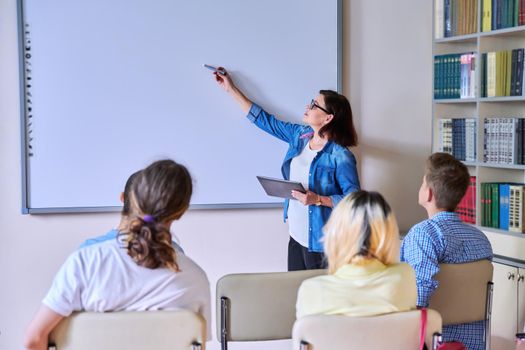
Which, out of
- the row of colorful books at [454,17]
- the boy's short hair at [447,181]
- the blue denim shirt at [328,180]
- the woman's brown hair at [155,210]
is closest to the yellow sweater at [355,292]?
the woman's brown hair at [155,210]

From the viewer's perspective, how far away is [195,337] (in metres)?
1.96

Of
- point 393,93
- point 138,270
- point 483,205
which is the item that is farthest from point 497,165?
point 138,270

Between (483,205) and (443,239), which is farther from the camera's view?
(483,205)

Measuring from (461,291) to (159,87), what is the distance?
182cm

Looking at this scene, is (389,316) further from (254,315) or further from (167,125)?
(167,125)

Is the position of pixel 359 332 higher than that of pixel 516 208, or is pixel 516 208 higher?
Result: pixel 516 208

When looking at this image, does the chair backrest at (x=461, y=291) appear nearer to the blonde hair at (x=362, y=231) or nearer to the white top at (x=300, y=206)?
the blonde hair at (x=362, y=231)

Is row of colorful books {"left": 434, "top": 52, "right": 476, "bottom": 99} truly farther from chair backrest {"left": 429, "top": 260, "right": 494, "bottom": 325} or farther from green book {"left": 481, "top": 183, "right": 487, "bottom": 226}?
chair backrest {"left": 429, "top": 260, "right": 494, "bottom": 325}

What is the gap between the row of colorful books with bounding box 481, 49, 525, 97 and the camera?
146 inches

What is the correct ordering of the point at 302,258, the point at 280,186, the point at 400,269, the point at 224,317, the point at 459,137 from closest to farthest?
the point at 400,269 → the point at 224,317 → the point at 280,186 → the point at 302,258 → the point at 459,137

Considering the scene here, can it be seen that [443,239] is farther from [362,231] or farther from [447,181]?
[362,231]

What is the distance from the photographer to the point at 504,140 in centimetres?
379

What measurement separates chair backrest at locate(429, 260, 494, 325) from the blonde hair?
0.66 meters

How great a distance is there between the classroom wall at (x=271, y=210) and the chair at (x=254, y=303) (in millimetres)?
1318
